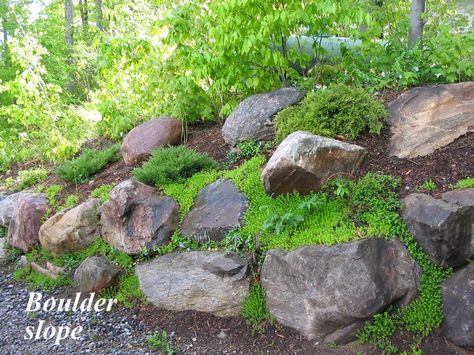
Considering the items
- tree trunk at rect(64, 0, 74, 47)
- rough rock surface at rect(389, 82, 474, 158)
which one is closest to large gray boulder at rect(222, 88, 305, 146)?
rough rock surface at rect(389, 82, 474, 158)

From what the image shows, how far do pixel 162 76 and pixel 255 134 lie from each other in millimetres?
2224

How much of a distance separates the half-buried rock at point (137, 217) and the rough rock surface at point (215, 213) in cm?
25

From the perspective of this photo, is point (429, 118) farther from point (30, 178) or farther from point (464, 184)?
point (30, 178)

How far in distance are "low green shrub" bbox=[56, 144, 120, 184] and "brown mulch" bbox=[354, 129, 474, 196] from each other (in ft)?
13.4

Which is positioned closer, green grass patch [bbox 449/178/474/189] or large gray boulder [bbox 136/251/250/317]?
green grass patch [bbox 449/178/474/189]

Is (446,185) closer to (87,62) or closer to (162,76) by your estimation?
(162,76)

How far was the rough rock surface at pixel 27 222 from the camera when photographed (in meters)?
6.20

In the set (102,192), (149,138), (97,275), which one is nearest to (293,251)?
(97,275)

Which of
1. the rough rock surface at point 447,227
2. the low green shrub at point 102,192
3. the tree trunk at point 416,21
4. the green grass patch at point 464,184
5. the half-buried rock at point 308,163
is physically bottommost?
the low green shrub at point 102,192

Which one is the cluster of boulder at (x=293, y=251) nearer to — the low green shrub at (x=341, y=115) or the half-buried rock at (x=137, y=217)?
the half-buried rock at (x=137, y=217)

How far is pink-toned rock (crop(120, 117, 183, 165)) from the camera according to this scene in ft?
21.3

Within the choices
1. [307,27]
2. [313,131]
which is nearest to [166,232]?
[313,131]

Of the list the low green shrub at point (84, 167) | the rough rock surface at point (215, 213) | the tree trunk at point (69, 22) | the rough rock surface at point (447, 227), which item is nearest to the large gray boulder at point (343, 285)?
the rough rock surface at point (447, 227)

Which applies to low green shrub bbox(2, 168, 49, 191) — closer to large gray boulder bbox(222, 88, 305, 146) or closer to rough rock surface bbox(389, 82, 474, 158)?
large gray boulder bbox(222, 88, 305, 146)
